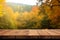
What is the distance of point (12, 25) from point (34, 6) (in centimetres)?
72

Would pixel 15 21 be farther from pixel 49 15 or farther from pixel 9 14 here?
pixel 49 15

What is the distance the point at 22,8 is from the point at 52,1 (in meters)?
0.79

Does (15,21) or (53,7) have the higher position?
(53,7)

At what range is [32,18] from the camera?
370cm

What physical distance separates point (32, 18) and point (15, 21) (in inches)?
16.8

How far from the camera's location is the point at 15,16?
12.1ft

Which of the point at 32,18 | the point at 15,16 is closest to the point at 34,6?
the point at 32,18

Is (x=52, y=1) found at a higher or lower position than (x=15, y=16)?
higher

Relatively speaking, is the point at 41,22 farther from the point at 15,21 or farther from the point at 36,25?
the point at 15,21

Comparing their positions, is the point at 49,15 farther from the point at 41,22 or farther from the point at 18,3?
the point at 18,3

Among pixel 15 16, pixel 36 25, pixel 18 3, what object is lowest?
pixel 36 25

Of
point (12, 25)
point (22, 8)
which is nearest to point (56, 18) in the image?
point (22, 8)

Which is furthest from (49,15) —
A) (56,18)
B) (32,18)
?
(32,18)

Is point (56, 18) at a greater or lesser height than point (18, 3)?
lesser
